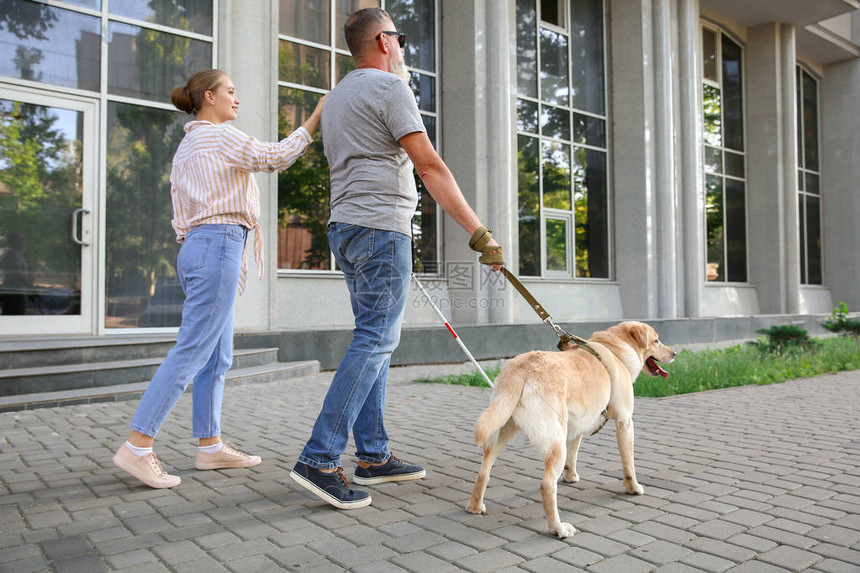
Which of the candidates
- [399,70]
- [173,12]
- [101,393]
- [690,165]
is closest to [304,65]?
[173,12]

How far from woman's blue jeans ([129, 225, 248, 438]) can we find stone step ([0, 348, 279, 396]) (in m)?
3.68

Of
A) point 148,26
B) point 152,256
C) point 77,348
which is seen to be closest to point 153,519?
point 77,348

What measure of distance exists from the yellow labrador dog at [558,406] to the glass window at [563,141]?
36.2 feet

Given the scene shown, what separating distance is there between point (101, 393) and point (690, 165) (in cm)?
1505

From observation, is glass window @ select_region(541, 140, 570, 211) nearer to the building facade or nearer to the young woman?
the building facade

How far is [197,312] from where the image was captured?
12.2ft

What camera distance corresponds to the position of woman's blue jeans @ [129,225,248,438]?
12.0ft

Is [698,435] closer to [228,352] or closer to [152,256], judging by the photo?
[228,352]

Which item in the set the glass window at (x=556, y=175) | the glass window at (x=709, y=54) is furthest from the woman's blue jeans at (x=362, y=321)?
the glass window at (x=709, y=54)

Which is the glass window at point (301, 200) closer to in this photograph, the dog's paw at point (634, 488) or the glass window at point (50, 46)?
the glass window at point (50, 46)

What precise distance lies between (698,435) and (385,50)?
3.81 metres

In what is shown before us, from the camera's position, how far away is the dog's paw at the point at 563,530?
2.93 metres

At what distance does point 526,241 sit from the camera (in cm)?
1484

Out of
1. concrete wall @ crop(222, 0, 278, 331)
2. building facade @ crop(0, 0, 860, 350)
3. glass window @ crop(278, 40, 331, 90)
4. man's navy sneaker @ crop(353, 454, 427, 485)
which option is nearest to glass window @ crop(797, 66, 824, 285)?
building facade @ crop(0, 0, 860, 350)
